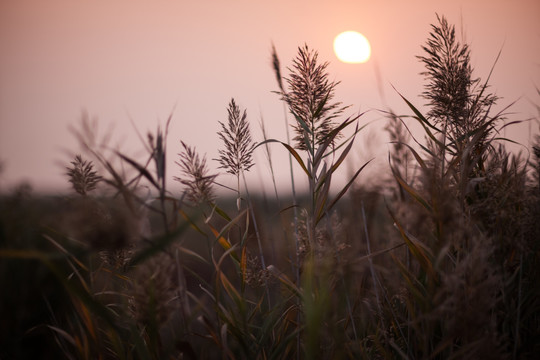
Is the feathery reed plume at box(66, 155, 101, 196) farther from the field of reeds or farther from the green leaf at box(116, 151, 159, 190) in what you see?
the green leaf at box(116, 151, 159, 190)

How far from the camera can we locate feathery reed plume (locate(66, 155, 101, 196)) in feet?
4.84

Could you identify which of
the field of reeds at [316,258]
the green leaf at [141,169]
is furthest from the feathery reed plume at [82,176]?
the green leaf at [141,169]

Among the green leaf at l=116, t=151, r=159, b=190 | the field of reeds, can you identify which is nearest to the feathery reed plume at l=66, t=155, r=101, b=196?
the field of reeds

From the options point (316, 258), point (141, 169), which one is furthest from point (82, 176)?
point (316, 258)

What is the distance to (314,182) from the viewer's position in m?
1.52

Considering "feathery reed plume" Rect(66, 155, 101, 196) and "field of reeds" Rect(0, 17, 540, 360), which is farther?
"feathery reed plume" Rect(66, 155, 101, 196)

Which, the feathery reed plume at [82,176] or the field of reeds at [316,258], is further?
the feathery reed plume at [82,176]

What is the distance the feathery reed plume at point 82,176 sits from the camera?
1.47 m

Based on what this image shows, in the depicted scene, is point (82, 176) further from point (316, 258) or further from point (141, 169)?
point (316, 258)

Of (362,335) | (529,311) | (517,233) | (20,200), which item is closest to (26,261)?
(20,200)

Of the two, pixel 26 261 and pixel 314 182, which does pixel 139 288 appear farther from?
pixel 26 261

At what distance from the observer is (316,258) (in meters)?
→ 1.34

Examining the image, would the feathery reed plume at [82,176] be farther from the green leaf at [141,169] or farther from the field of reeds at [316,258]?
the green leaf at [141,169]

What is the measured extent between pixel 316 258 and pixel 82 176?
1.07 m
